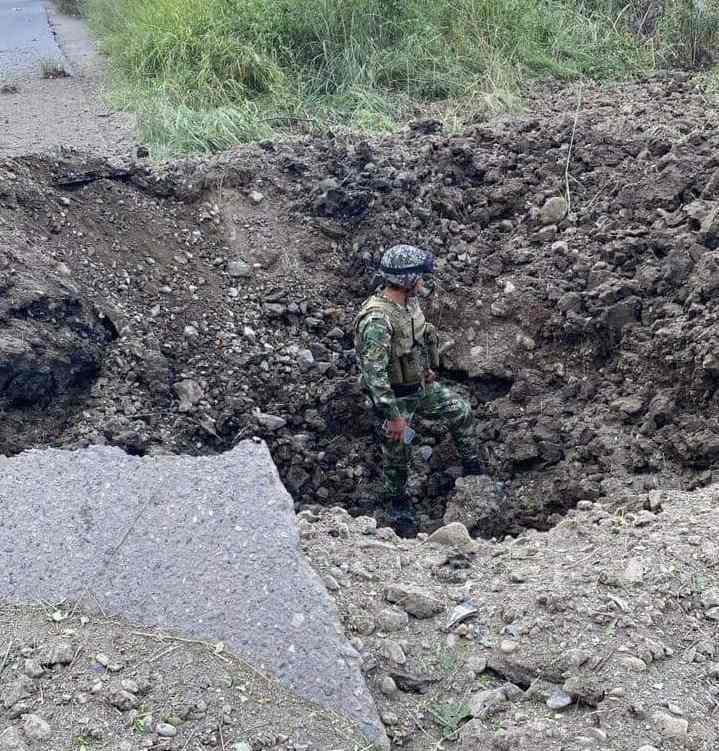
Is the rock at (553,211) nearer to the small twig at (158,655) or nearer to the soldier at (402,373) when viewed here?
the soldier at (402,373)

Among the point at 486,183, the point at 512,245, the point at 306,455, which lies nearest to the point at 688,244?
the point at 512,245

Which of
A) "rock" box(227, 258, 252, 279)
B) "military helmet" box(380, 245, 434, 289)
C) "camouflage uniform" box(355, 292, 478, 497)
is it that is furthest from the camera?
"rock" box(227, 258, 252, 279)

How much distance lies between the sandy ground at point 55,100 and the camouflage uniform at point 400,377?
3.05 meters

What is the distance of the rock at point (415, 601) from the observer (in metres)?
3.06

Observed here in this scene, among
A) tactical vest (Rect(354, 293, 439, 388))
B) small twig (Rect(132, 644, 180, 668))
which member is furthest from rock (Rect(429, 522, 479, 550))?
tactical vest (Rect(354, 293, 439, 388))

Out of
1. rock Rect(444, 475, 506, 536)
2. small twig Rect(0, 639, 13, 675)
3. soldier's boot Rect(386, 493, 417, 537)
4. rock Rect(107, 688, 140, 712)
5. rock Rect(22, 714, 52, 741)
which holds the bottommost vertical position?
soldier's boot Rect(386, 493, 417, 537)

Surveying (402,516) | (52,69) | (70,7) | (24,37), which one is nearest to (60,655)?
(402,516)

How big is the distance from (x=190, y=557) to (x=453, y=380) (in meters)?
2.87

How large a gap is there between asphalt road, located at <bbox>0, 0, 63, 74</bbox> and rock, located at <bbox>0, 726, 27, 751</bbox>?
1052 centimetres

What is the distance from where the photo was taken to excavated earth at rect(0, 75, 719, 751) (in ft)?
9.01

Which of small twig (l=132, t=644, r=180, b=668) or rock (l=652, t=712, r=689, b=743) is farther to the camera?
small twig (l=132, t=644, r=180, b=668)

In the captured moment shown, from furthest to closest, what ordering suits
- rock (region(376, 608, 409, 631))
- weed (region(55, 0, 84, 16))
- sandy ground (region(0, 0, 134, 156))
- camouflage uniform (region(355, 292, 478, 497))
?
weed (region(55, 0, 84, 16)) → sandy ground (region(0, 0, 134, 156)) → camouflage uniform (region(355, 292, 478, 497)) → rock (region(376, 608, 409, 631))

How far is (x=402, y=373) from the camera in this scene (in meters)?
4.88

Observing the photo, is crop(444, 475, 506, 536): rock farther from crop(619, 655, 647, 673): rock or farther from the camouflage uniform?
crop(619, 655, 647, 673): rock
